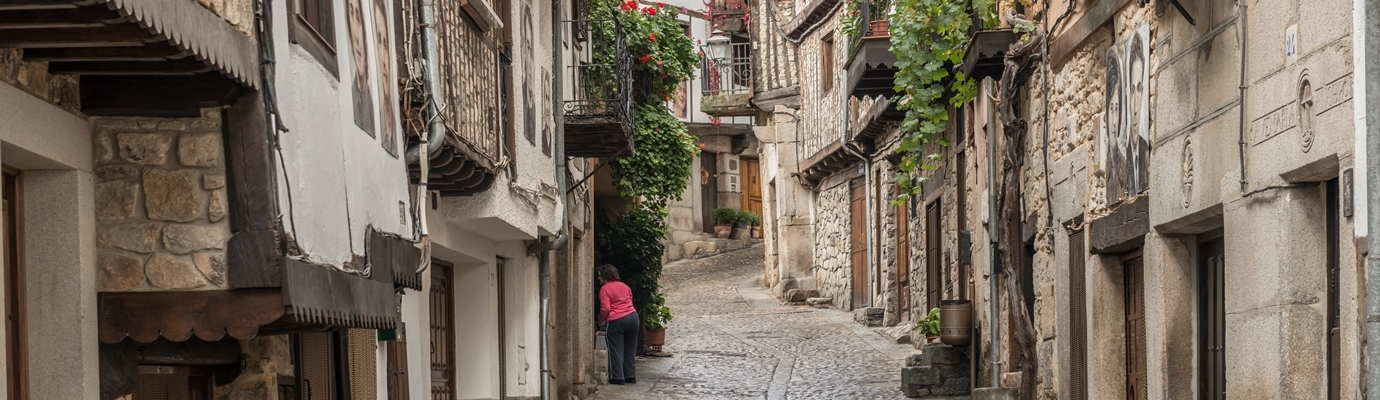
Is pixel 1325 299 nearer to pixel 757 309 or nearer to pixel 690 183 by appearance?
pixel 757 309

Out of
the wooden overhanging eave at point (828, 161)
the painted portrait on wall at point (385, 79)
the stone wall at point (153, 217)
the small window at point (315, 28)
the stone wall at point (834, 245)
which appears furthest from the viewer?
the stone wall at point (834, 245)

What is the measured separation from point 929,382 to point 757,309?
34.3 feet

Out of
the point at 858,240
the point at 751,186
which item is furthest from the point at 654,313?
the point at 751,186

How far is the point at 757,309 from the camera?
25000 millimetres

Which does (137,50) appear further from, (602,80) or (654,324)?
(654,324)

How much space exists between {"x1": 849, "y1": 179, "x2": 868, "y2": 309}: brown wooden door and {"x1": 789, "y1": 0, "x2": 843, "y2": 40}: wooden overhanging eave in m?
2.43

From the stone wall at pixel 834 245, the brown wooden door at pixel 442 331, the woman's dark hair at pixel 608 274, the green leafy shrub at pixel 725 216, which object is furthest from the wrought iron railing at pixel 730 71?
the brown wooden door at pixel 442 331

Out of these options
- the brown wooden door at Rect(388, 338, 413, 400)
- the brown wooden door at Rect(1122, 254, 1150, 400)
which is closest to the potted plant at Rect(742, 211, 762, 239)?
the brown wooden door at Rect(388, 338, 413, 400)

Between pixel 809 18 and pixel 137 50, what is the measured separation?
20.4m

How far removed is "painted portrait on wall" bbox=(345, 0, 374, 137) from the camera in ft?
23.0

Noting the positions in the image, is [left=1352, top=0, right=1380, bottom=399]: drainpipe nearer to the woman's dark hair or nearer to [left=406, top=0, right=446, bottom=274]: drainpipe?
[left=406, top=0, right=446, bottom=274]: drainpipe

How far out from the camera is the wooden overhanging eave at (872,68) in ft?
51.6

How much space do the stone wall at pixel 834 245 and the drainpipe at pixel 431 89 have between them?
15919 mm

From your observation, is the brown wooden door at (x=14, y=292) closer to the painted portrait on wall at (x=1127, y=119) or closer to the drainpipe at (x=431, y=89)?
the drainpipe at (x=431, y=89)
